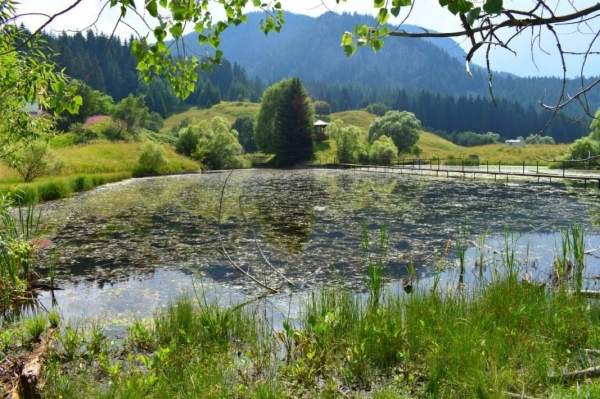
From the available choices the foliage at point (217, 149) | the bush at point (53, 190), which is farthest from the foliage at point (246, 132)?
the bush at point (53, 190)

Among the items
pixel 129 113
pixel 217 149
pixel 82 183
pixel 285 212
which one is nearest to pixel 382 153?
pixel 217 149

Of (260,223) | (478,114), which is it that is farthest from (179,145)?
(478,114)

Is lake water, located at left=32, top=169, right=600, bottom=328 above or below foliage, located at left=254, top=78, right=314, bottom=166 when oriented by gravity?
below

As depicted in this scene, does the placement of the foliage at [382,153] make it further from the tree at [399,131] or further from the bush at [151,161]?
the bush at [151,161]

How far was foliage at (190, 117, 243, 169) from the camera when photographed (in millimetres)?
75812

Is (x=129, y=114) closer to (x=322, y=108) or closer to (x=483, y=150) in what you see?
(x=483, y=150)

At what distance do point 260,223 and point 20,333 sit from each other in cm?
1468

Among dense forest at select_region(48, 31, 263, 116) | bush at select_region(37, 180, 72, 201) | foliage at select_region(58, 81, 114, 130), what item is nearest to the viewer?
bush at select_region(37, 180, 72, 201)

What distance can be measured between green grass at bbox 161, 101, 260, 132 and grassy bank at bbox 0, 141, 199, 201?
67685 millimetres

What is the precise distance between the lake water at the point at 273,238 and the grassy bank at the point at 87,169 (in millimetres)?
2106

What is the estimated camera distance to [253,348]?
23.7 feet

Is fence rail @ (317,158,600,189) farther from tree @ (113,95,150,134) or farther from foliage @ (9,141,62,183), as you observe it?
foliage @ (9,141,62,183)

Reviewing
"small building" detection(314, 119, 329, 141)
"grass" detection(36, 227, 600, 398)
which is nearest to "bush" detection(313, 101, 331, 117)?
"small building" detection(314, 119, 329, 141)

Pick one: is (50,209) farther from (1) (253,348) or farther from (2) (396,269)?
(1) (253,348)
